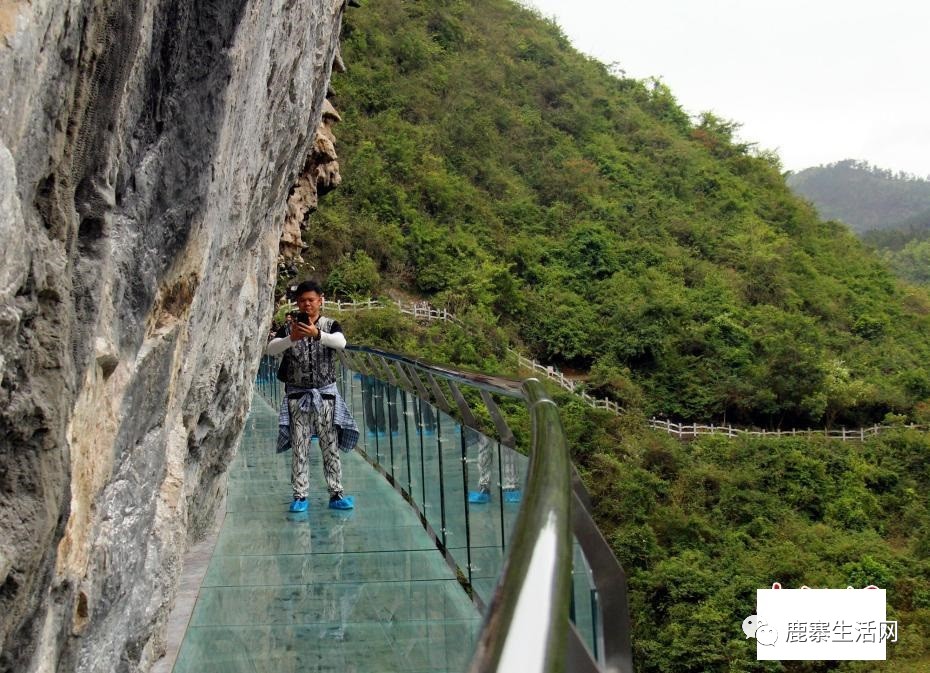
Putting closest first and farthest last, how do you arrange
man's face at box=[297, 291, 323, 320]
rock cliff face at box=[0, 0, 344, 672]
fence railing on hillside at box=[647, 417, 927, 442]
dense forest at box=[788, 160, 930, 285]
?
rock cliff face at box=[0, 0, 344, 672] → man's face at box=[297, 291, 323, 320] → fence railing on hillside at box=[647, 417, 927, 442] → dense forest at box=[788, 160, 930, 285]

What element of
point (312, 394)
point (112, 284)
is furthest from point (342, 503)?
point (112, 284)

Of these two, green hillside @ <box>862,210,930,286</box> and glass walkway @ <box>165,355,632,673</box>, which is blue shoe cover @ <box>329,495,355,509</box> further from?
green hillside @ <box>862,210,930,286</box>

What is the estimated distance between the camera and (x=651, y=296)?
114ft

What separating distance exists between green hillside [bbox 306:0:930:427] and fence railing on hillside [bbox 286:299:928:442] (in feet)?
2.48

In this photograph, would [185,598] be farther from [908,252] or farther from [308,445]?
[908,252]

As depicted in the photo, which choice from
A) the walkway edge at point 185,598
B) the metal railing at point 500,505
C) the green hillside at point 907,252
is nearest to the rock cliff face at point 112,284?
the walkway edge at point 185,598

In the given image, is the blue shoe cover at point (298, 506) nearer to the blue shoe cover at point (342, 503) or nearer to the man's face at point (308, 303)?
the blue shoe cover at point (342, 503)

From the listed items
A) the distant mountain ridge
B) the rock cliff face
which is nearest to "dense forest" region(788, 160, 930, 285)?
the distant mountain ridge

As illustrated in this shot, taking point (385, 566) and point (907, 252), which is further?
point (907, 252)

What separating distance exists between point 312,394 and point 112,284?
2.82 metres

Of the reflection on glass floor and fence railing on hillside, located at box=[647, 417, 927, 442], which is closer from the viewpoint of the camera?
the reflection on glass floor

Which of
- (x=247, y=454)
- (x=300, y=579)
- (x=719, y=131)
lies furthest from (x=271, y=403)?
(x=719, y=131)

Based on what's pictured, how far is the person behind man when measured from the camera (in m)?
5.24

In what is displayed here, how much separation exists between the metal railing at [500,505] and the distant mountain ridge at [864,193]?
134407 mm
